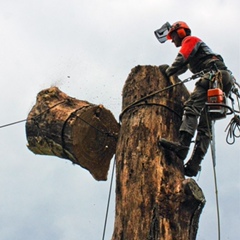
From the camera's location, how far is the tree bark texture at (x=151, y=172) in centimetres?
379

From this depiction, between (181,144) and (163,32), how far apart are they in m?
2.04

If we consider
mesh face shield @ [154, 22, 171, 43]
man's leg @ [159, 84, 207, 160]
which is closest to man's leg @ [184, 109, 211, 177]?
man's leg @ [159, 84, 207, 160]

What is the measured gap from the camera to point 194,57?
5.07 metres

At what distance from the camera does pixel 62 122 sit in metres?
4.90

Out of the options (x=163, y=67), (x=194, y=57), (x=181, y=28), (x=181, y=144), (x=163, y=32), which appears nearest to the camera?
(x=181, y=144)

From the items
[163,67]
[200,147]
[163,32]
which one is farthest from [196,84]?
[163,32]

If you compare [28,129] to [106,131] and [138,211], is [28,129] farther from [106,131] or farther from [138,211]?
[138,211]

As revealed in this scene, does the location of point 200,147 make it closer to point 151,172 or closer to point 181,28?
point 151,172

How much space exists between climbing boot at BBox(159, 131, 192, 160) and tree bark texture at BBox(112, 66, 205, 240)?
0.16ft

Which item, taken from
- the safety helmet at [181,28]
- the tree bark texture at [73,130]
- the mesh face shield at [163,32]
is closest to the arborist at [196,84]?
the safety helmet at [181,28]

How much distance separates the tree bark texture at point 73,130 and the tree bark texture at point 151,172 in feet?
1.80

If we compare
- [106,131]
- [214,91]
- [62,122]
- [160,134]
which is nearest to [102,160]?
[106,131]

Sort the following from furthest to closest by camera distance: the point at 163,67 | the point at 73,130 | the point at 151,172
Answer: the point at 73,130, the point at 163,67, the point at 151,172

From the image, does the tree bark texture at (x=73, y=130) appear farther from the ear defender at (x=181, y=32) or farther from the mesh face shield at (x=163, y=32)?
the mesh face shield at (x=163, y=32)
